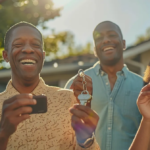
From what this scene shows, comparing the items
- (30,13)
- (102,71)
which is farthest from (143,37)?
(102,71)

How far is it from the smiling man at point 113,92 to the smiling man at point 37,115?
128cm

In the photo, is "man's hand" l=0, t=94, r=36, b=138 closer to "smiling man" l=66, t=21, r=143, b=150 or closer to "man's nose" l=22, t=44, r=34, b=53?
"man's nose" l=22, t=44, r=34, b=53

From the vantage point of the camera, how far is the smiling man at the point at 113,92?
4035 millimetres

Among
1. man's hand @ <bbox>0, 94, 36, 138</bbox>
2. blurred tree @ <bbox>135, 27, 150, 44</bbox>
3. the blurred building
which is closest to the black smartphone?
man's hand @ <bbox>0, 94, 36, 138</bbox>

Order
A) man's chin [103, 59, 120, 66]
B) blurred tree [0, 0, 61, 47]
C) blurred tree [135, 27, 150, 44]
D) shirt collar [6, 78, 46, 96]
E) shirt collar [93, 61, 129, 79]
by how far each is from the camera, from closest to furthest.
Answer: shirt collar [6, 78, 46, 96] → man's chin [103, 59, 120, 66] → shirt collar [93, 61, 129, 79] → blurred tree [0, 0, 61, 47] → blurred tree [135, 27, 150, 44]

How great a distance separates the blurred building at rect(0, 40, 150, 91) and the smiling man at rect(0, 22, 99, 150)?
7753mm

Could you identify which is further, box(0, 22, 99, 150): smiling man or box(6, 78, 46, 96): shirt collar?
box(6, 78, 46, 96): shirt collar

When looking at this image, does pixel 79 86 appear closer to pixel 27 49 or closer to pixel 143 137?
pixel 27 49

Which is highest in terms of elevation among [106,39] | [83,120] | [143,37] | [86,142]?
[143,37]

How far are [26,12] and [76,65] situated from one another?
5.49 m

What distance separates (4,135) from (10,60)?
0.83 m

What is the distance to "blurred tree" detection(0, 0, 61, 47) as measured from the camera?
13.0m

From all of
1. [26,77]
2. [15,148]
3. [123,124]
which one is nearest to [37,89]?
[26,77]

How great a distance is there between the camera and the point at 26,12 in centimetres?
1555
